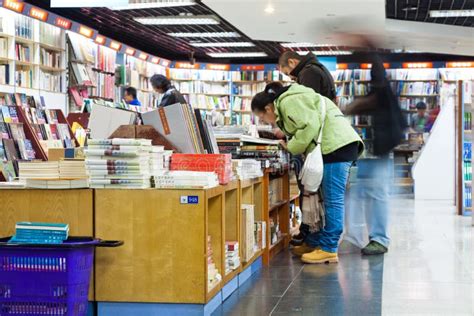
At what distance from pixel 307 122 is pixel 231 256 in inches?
51.2

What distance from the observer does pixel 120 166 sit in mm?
3719

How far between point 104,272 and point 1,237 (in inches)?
21.2

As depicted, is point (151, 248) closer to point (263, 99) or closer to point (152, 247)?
point (152, 247)

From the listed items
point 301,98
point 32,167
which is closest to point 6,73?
point 301,98

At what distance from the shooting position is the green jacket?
536 centimetres

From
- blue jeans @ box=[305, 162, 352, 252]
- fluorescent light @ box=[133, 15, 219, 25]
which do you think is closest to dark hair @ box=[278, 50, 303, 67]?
blue jeans @ box=[305, 162, 352, 252]

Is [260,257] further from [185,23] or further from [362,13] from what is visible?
[185,23]

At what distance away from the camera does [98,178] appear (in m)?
3.73

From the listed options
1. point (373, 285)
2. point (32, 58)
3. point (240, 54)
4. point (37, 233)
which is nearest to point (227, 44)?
point (240, 54)

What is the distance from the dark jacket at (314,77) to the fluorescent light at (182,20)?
8561 mm

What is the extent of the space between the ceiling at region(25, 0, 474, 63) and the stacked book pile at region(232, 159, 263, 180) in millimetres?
6610

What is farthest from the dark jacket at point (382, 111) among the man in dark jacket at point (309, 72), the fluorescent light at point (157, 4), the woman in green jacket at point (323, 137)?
the fluorescent light at point (157, 4)

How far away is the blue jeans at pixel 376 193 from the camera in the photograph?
628 centimetres

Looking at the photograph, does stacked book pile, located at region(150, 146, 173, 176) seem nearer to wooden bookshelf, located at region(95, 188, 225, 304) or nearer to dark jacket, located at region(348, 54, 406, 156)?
wooden bookshelf, located at region(95, 188, 225, 304)
